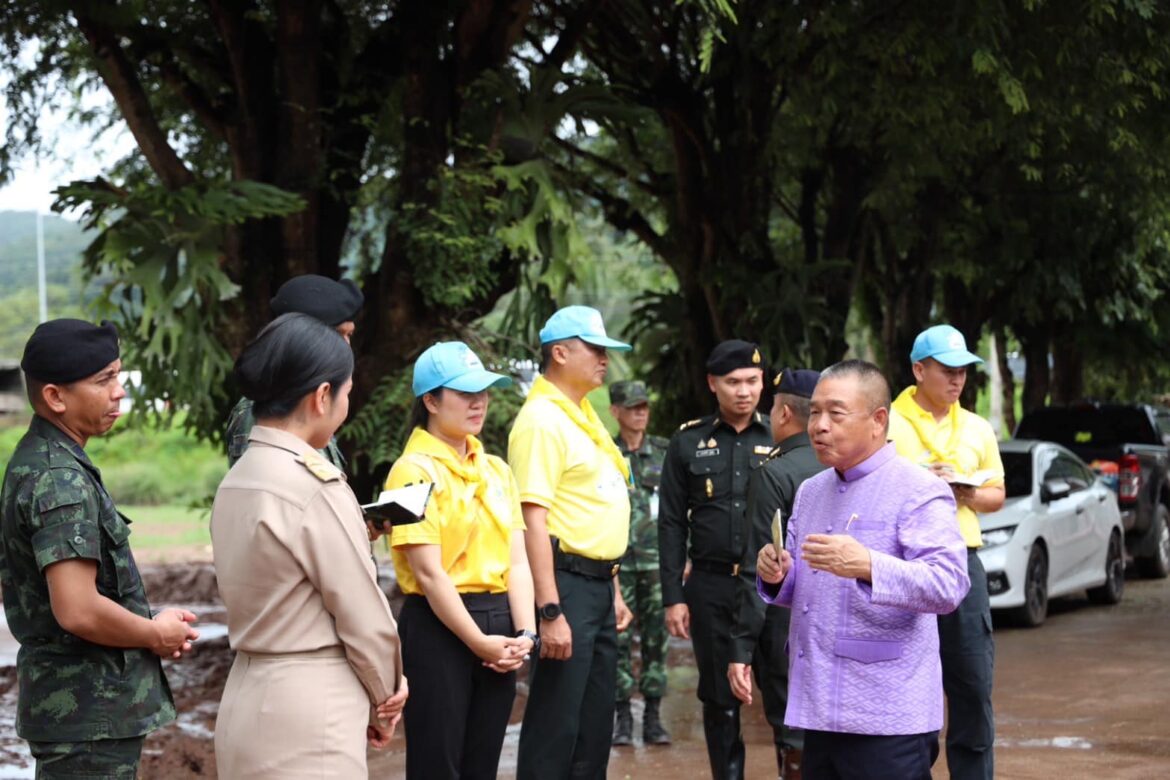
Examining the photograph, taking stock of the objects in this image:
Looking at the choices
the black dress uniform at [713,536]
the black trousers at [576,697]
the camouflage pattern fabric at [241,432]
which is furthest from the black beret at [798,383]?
the camouflage pattern fabric at [241,432]

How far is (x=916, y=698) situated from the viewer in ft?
14.3

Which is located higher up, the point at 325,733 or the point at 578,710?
the point at 325,733

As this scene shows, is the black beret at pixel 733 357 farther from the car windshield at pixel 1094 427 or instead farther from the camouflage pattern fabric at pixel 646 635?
the car windshield at pixel 1094 427

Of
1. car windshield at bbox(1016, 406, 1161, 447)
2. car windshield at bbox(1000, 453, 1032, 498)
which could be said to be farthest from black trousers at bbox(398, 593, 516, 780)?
car windshield at bbox(1016, 406, 1161, 447)

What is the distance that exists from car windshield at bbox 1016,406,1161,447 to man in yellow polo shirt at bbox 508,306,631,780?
12.2 meters

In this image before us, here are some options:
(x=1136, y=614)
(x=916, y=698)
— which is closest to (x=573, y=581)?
(x=916, y=698)

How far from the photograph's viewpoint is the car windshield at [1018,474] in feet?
43.7

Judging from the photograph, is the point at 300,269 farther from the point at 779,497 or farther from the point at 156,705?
the point at 156,705

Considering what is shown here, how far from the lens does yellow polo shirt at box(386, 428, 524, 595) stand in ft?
16.8

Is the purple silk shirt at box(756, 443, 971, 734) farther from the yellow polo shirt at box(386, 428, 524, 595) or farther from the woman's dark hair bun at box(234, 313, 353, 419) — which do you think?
the woman's dark hair bun at box(234, 313, 353, 419)

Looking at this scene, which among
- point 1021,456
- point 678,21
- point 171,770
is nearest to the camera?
point 171,770

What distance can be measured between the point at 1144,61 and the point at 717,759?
8354mm

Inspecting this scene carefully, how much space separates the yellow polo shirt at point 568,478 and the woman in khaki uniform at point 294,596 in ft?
6.98

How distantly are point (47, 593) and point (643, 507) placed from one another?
5.80m
